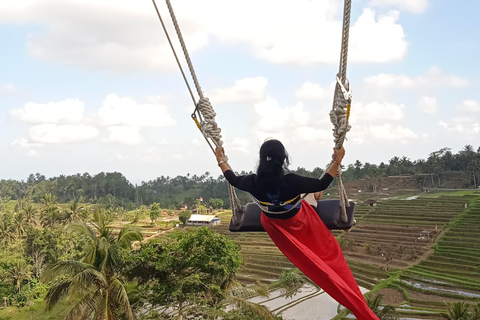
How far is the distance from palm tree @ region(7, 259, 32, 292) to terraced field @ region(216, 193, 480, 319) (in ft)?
26.1

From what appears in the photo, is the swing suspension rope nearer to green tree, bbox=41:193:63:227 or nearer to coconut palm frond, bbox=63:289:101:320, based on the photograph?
coconut palm frond, bbox=63:289:101:320

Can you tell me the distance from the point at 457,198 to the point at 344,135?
31413mm

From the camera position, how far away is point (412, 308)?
42.1 ft

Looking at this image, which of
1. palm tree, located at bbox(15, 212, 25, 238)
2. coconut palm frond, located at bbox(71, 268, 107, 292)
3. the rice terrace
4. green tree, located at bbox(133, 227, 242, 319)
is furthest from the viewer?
palm tree, located at bbox(15, 212, 25, 238)

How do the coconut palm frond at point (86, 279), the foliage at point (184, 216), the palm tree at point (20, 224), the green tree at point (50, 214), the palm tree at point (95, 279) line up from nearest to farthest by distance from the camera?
the coconut palm frond at point (86, 279) < the palm tree at point (95, 279) < the palm tree at point (20, 224) < the green tree at point (50, 214) < the foliage at point (184, 216)

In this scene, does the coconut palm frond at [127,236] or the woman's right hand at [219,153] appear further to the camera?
the coconut palm frond at [127,236]

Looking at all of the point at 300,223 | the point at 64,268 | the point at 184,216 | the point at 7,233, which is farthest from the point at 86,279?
the point at 184,216

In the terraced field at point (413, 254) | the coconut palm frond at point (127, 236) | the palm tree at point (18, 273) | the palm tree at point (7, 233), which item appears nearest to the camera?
the coconut palm frond at point (127, 236)

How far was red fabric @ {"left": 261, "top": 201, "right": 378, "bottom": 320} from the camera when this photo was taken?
6.93ft

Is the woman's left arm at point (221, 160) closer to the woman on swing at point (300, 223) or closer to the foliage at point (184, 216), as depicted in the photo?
the woman on swing at point (300, 223)

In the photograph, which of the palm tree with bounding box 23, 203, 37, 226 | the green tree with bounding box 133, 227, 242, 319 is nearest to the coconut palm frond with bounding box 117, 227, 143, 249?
the green tree with bounding box 133, 227, 242, 319

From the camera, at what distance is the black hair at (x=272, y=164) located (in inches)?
83.3

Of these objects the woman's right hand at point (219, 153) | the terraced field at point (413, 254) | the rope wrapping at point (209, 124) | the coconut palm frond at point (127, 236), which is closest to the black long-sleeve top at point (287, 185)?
the woman's right hand at point (219, 153)

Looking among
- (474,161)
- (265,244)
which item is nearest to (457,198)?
(474,161)
